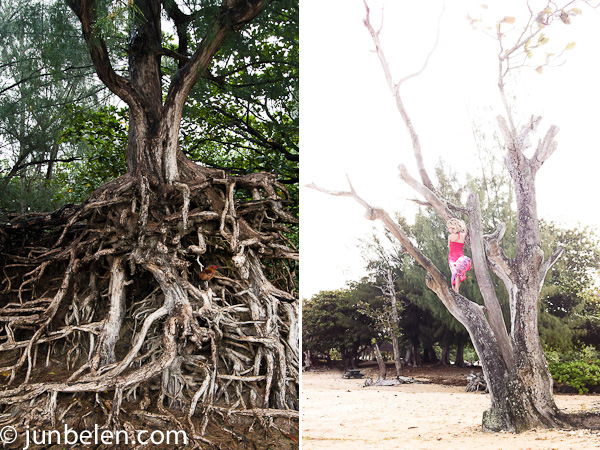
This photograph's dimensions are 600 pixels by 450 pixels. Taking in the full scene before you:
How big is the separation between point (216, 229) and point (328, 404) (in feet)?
4.09

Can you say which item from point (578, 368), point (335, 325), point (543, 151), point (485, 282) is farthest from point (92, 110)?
point (578, 368)

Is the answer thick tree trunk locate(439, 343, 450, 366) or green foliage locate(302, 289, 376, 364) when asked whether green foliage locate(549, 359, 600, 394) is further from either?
green foliage locate(302, 289, 376, 364)

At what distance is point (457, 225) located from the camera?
3102 millimetres

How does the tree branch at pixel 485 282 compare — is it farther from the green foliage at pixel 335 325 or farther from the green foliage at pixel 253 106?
the green foliage at pixel 253 106

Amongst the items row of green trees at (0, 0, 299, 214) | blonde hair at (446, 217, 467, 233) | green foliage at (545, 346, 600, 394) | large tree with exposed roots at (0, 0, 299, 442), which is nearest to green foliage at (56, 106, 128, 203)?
row of green trees at (0, 0, 299, 214)

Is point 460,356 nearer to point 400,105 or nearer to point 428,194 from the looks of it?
point 428,194

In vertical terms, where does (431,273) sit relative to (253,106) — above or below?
below

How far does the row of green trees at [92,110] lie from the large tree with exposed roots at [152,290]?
35cm

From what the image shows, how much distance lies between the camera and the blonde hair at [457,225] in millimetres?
3098

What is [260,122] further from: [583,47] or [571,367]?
[571,367]

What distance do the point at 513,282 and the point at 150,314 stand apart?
202cm

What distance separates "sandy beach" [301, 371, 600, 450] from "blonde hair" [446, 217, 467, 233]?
3.04 ft

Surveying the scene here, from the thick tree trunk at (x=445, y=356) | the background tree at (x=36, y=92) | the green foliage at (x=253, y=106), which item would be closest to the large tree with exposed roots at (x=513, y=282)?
the thick tree trunk at (x=445, y=356)

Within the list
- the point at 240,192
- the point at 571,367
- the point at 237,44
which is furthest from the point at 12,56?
the point at 571,367
